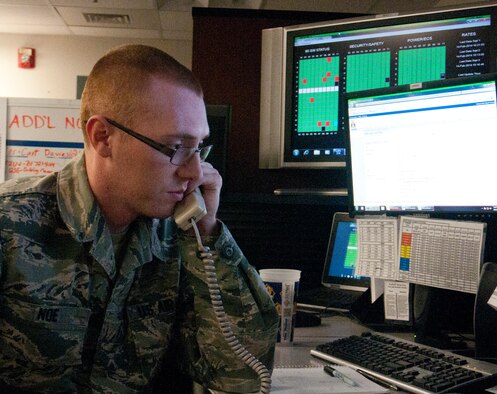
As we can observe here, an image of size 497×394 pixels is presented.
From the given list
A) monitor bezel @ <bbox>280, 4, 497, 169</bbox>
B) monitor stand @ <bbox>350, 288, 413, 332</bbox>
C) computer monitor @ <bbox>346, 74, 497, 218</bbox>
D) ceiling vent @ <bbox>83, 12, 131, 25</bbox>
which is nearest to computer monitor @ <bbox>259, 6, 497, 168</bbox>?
monitor bezel @ <bbox>280, 4, 497, 169</bbox>

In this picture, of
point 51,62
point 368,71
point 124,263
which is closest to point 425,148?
point 368,71

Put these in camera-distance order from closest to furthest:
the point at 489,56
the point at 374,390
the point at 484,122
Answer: the point at 374,390, the point at 484,122, the point at 489,56

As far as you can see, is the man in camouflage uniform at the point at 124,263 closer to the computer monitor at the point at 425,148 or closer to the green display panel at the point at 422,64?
the computer monitor at the point at 425,148

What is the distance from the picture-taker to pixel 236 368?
1130 millimetres

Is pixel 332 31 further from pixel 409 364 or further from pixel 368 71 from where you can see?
pixel 409 364

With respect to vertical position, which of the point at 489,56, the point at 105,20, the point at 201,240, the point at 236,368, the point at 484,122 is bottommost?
the point at 236,368

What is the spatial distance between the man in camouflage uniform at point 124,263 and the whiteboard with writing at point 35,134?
3.51 ft

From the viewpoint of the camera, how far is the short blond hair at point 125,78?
1.10 meters

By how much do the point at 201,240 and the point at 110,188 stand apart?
205mm

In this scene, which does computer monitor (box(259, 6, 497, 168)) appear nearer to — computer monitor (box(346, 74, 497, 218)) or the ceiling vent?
computer monitor (box(346, 74, 497, 218))

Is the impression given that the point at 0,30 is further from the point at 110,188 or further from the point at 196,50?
the point at 110,188

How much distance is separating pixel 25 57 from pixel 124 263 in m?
5.49

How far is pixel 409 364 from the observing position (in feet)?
3.24

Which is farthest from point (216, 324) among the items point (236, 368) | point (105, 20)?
point (105, 20)
